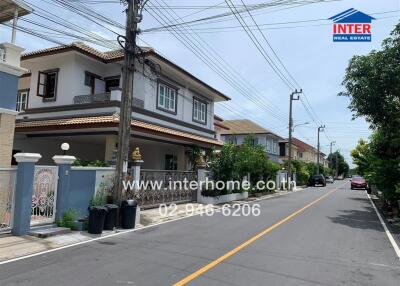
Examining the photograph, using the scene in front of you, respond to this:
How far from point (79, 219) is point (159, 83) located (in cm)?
1182

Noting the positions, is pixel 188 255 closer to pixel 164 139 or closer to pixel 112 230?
pixel 112 230

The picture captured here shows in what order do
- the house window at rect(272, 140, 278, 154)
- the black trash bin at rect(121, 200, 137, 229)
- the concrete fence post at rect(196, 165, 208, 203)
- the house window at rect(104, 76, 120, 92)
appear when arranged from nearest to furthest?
the black trash bin at rect(121, 200, 137, 229)
the house window at rect(104, 76, 120, 92)
the concrete fence post at rect(196, 165, 208, 203)
the house window at rect(272, 140, 278, 154)

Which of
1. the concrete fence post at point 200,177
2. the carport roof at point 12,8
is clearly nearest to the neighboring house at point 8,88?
the carport roof at point 12,8

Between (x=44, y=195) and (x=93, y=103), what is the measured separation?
28.6ft

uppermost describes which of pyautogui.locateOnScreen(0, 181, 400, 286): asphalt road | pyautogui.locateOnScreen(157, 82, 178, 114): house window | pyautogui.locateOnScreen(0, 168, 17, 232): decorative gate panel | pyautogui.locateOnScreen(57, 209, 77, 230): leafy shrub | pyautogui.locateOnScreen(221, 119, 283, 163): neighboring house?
pyautogui.locateOnScreen(221, 119, 283, 163): neighboring house

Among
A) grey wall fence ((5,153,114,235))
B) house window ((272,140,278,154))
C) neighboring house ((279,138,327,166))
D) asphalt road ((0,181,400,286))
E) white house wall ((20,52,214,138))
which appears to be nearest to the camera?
asphalt road ((0,181,400,286))

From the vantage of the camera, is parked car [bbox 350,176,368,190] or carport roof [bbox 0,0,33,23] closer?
carport roof [bbox 0,0,33,23]

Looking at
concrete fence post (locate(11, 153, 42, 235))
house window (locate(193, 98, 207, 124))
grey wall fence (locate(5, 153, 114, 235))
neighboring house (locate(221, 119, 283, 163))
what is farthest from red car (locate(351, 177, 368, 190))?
concrete fence post (locate(11, 153, 42, 235))

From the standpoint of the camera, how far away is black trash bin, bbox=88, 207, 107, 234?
11.8 metres

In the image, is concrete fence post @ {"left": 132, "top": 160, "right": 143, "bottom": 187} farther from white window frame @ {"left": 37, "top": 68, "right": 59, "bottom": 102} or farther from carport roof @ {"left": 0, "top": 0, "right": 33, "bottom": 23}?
white window frame @ {"left": 37, "top": 68, "right": 59, "bottom": 102}

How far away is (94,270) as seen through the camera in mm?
7516

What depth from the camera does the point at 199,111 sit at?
27.8m

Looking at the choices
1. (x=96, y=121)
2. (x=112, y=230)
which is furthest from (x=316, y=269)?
(x=96, y=121)

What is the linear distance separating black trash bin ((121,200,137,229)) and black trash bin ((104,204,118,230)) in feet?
1.29
